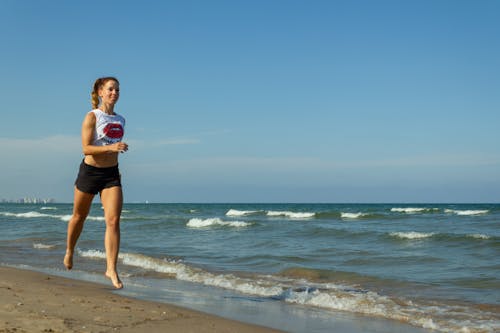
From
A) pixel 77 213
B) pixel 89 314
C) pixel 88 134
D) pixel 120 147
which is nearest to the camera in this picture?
pixel 89 314

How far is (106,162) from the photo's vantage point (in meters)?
5.68

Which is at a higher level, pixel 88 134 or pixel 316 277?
pixel 88 134

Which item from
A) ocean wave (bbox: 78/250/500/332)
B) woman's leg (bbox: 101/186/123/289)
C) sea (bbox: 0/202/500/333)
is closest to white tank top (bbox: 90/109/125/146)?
woman's leg (bbox: 101/186/123/289)

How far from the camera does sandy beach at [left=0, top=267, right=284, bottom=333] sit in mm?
4387

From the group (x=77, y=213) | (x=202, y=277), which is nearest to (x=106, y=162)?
(x=77, y=213)

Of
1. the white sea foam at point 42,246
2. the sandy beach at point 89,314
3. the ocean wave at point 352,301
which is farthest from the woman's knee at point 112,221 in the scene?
the white sea foam at point 42,246

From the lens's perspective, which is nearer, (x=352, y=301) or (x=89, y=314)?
(x=89, y=314)

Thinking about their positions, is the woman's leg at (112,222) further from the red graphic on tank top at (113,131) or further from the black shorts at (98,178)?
the red graphic on tank top at (113,131)

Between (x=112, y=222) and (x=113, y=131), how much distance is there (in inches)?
34.6

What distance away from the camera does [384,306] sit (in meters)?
6.79

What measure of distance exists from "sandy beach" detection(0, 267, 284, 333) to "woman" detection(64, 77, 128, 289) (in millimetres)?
414

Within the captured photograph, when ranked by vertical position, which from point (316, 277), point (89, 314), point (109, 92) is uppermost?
point (109, 92)

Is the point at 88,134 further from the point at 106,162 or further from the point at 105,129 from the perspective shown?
the point at 106,162

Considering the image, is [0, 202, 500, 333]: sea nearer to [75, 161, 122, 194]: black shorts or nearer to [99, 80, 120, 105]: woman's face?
[75, 161, 122, 194]: black shorts
